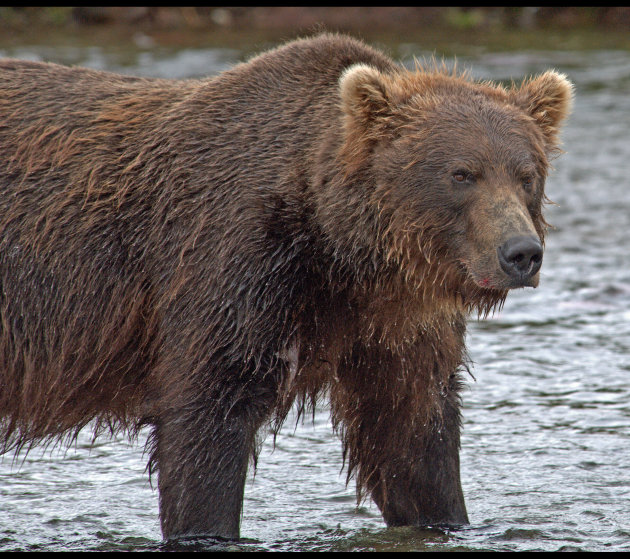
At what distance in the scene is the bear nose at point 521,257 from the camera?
512cm

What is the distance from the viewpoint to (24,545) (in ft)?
20.3

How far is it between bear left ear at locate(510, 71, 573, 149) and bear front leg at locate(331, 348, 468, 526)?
133 centimetres

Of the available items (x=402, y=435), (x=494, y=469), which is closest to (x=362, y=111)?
(x=402, y=435)

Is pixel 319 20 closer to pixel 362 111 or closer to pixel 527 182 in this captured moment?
pixel 362 111

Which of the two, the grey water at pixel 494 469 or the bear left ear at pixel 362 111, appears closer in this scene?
the bear left ear at pixel 362 111

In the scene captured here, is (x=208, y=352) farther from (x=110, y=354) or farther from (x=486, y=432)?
(x=486, y=432)

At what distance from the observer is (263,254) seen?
556 cm

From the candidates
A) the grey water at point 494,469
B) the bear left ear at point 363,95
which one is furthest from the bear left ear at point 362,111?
the grey water at point 494,469

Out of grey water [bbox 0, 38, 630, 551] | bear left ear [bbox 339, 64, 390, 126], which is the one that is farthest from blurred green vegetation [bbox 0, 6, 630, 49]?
bear left ear [bbox 339, 64, 390, 126]

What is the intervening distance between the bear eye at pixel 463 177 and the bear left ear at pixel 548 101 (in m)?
0.59

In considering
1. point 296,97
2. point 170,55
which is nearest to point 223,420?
point 296,97

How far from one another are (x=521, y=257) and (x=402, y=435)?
54.9 inches

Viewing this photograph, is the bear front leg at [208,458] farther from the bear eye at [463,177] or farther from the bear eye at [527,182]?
the bear eye at [527,182]

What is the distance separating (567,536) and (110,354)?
8.53ft
